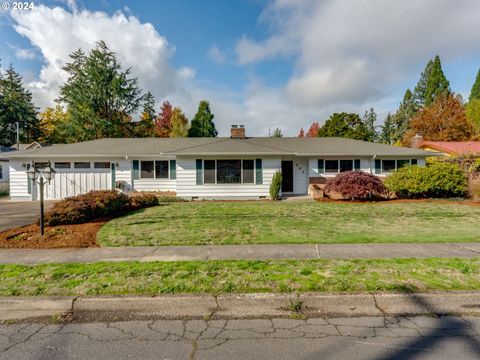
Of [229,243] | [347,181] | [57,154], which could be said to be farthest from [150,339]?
[57,154]

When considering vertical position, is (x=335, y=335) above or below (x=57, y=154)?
below

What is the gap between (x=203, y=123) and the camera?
133 feet

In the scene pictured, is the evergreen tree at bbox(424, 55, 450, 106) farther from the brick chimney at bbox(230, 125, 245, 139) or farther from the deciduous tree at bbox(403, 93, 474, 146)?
the brick chimney at bbox(230, 125, 245, 139)

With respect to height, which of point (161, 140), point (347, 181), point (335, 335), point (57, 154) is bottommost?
point (335, 335)

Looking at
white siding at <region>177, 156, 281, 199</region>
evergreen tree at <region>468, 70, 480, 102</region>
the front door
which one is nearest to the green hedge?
the front door

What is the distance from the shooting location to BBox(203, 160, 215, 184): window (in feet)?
55.3

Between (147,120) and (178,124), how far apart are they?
420 cm

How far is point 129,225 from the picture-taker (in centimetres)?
915

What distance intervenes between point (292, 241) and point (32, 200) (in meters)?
17.9

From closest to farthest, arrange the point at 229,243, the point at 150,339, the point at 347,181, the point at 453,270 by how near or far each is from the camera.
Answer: the point at 150,339, the point at 453,270, the point at 229,243, the point at 347,181

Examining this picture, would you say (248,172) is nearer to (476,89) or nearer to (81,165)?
(81,165)

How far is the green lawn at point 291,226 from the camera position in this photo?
728 centimetres

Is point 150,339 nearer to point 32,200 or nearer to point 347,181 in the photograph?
point 347,181

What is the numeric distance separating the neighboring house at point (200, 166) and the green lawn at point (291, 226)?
4.54 meters
